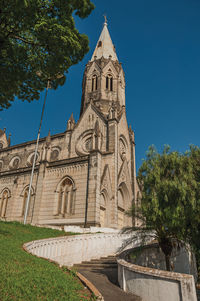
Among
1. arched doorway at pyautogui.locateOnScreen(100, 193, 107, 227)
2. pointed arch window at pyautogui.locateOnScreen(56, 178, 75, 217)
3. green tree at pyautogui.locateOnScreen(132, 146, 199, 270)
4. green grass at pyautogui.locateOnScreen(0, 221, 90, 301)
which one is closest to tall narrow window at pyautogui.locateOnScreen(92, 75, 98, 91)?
pointed arch window at pyautogui.locateOnScreen(56, 178, 75, 217)

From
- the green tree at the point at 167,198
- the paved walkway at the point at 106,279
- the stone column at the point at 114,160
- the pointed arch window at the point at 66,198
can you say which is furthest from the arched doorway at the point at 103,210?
the green tree at the point at 167,198

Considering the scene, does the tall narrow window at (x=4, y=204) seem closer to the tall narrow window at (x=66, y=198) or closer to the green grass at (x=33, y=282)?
the tall narrow window at (x=66, y=198)

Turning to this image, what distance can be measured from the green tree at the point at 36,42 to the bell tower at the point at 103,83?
65.3ft

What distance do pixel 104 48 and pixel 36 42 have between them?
32887 mm

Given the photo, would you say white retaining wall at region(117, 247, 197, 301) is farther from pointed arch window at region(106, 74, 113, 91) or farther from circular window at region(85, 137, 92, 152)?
pointed arch window at region(106, 74, 113, 91)

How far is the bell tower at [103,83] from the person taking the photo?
111 feet

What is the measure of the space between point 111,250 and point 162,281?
901cm

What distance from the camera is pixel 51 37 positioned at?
34.9 ft

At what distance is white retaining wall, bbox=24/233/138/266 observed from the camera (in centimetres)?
1084

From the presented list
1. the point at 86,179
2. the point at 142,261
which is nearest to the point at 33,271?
the point at 142,261

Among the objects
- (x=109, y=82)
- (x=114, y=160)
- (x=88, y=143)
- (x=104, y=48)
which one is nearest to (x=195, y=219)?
(x=114, y=160)

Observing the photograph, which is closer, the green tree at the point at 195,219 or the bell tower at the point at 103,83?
the green tree at the point at 195,219

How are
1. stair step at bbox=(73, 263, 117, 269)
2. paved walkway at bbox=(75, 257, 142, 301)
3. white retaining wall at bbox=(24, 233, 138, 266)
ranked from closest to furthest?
1. paved walkway at bbox=(75, 257, 142, 301)
2. white retaining wall at bbox=(24, 233, 138, 266)
3. stair step at bbox=(73, 263, 117, 269)

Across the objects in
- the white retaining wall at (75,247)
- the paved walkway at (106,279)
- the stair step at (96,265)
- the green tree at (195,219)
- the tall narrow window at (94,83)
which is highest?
the tall narrow window at (94,83)
